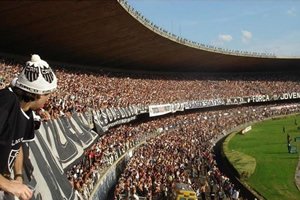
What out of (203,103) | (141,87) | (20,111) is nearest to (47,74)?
(20,111)

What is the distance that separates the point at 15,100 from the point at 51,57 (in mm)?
35729

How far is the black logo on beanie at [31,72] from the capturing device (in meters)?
3.07

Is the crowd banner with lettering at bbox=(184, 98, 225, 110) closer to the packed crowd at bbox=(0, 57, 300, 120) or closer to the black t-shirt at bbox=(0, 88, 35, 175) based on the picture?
the packed crowd at bbox=(0, 57, 300, 120)

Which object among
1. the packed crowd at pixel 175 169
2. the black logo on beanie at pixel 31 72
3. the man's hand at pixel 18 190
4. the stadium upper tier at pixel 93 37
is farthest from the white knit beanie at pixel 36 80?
the stadium upper tier at pixel 93 37

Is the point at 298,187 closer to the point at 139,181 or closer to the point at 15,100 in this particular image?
the point at 139,181

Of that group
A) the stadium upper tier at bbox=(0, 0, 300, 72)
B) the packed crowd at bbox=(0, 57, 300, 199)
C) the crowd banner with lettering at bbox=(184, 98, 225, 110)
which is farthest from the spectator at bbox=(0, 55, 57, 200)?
the crowd banner with lettering at bbox=(184, 98, 225, 110)

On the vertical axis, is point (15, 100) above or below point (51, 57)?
below

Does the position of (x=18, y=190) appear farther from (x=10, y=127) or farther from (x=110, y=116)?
(x=110, y=116)

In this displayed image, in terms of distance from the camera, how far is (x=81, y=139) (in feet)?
40.9

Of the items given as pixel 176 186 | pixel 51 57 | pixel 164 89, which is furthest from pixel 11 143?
pixel 164 89

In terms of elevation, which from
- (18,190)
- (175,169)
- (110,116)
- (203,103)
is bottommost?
(175,169)

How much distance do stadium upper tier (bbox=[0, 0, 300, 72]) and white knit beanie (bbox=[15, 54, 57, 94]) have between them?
76.0 ft

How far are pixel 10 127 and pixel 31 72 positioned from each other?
0.43 meters

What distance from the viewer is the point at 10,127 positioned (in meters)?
2.84
